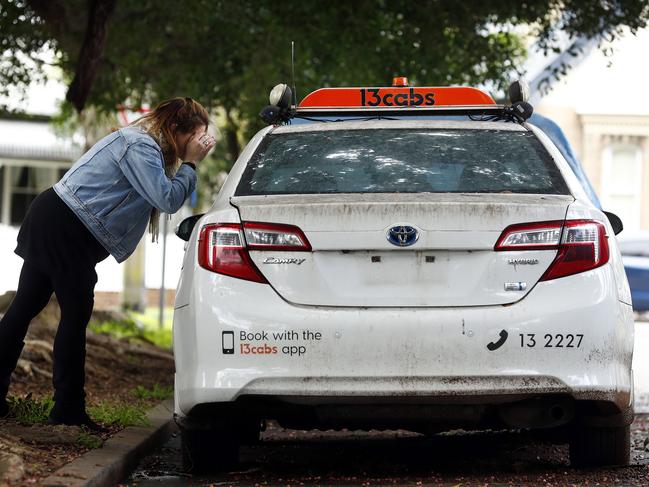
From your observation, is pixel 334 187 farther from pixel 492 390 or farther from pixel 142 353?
pixel 142 353

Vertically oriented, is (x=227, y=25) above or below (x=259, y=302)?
above

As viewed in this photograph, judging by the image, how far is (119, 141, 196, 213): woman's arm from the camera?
618 cm

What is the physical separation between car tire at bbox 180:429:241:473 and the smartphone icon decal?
2.22ft

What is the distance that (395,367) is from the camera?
5.17 meters

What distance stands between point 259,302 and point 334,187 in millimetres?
676

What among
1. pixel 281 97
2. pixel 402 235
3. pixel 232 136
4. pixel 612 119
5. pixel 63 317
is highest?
pixel 612 119

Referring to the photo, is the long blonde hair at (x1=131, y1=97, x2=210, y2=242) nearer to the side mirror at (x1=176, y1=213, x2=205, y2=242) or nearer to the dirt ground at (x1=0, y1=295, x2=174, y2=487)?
the side mirror at (x1=176, y1=213, x2=205, y2=242)

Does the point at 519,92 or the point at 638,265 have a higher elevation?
the point at 519,92

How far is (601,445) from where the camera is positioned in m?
5.80

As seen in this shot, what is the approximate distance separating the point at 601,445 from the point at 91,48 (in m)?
6.63

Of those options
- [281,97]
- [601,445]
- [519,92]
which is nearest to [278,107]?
[281,97]

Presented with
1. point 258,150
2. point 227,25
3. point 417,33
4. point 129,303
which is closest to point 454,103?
point 258,150

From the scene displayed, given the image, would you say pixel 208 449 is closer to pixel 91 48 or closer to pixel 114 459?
pixel 114 459

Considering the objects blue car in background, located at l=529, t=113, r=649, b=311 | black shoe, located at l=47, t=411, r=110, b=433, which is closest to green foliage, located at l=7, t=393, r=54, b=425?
black shoe, located at l=47, t=411, r=110, b=433
